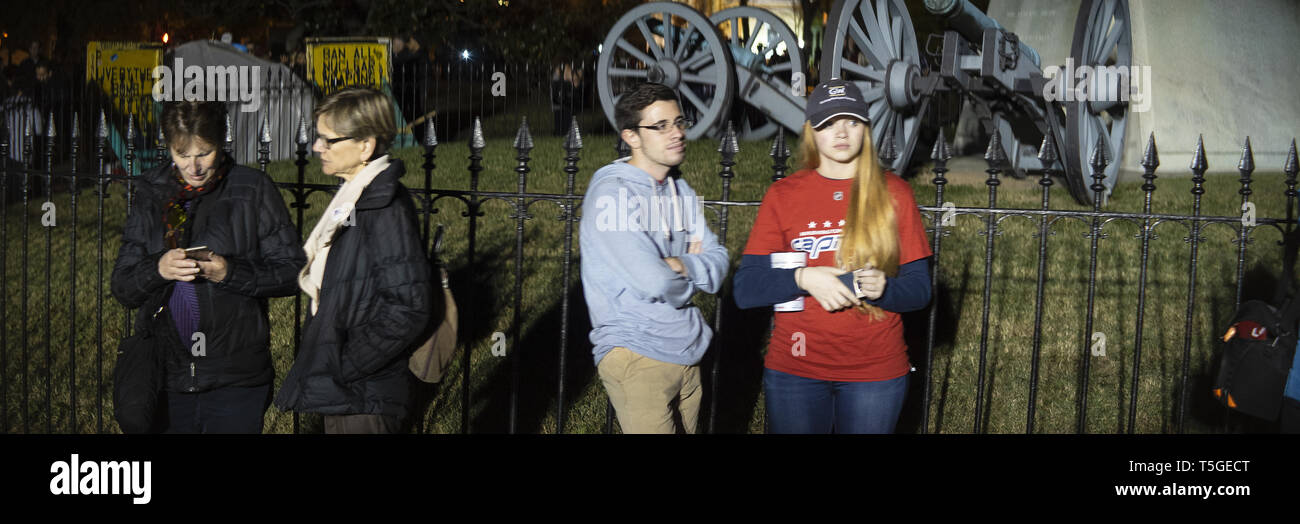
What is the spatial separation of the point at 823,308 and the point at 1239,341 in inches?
43.2

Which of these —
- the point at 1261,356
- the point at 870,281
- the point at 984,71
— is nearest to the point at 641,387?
the point at 870,281

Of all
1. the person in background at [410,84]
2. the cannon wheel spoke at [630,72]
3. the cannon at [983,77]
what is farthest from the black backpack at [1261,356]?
the person in background at [410,84]

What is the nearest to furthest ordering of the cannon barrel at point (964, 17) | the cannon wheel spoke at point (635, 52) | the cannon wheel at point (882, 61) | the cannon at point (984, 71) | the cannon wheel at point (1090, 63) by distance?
the cannon wheel at point (1090, 63)
the cannon barrel at point (964, 17)
the cannon at point (984, 71)
the cannon wheel at point (882, 61)
the cannon wheel spoke at point (635, 52)

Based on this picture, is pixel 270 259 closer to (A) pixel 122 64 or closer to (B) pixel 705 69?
(B) pixel 705 69

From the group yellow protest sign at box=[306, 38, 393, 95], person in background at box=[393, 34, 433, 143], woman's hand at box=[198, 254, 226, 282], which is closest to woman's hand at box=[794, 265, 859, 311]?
woman's hand at box=[198, 254, 226, 282]

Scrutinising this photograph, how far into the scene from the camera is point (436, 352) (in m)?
3.13

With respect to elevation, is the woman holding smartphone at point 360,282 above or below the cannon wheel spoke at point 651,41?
below

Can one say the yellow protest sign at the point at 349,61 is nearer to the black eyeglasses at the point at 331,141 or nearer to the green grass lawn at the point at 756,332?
the green grass lawn at the point at 756,332

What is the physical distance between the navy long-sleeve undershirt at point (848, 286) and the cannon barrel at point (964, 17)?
5.77 meters

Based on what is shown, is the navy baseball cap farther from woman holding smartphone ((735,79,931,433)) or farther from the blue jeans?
the blue jeans

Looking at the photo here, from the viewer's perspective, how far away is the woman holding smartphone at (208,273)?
3.26m

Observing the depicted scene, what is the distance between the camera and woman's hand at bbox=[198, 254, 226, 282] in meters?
3.19

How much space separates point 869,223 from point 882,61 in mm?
6415

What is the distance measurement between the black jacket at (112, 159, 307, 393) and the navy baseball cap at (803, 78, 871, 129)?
1470mm
